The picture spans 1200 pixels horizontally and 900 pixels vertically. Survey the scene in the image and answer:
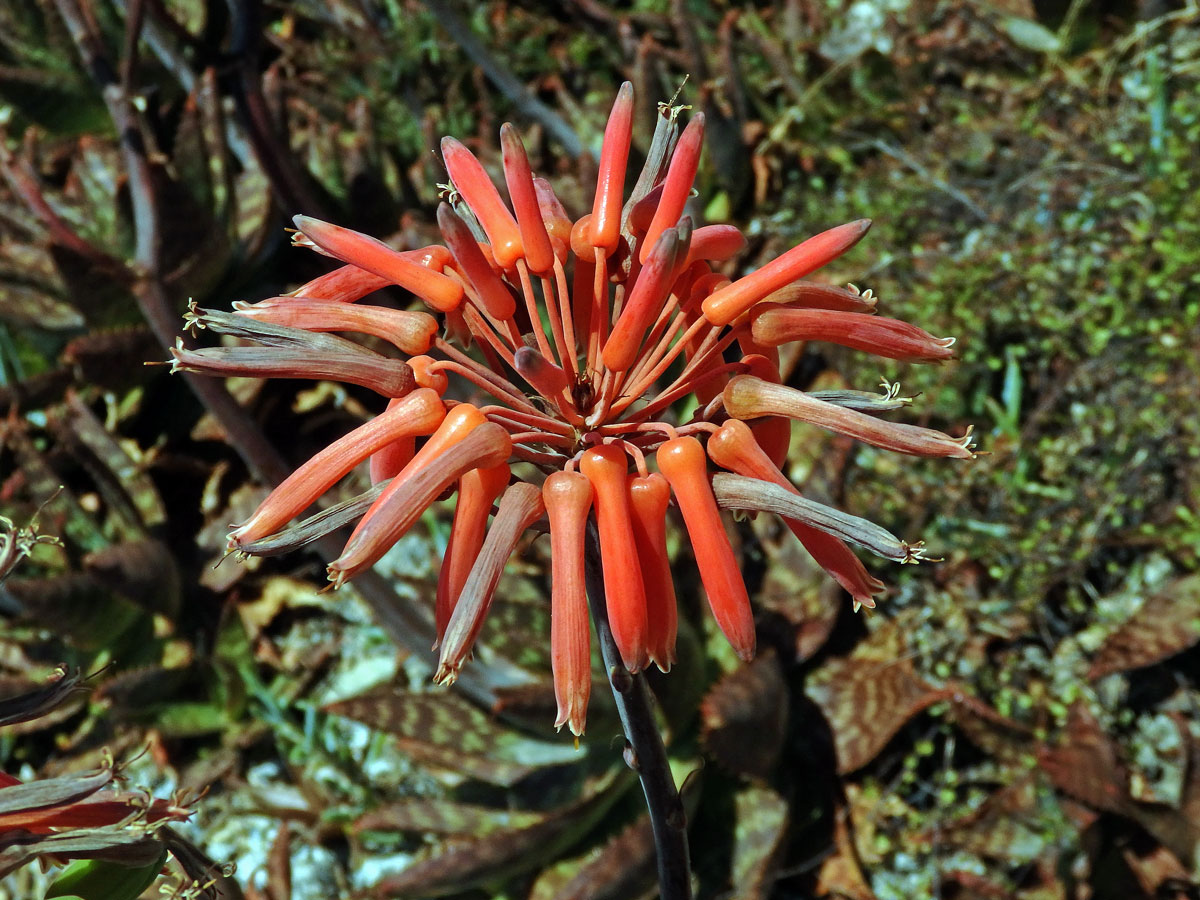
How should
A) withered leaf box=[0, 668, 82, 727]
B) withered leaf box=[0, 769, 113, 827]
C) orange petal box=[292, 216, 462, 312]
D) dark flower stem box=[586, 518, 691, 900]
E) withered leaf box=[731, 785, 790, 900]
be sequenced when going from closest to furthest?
withered leaf box=[0, 769, 113, 827]
withered leaf box=[0, 668, 82, 727]
dark flower stem box=[586, 518, 691, 900]
orange petal box=[292, 216, 462, 312]
withered leaf box=[731, 785, 790, 900]

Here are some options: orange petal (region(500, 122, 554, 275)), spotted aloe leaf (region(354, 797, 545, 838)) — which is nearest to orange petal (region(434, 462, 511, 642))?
orange petal (region(500, 122, 554, 275))

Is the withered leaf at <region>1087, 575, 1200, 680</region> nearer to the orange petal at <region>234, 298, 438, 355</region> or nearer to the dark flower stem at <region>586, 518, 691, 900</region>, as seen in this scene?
the dark flower stem at <region>586, 518, 691, 900</region>

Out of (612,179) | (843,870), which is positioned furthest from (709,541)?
(843,870)

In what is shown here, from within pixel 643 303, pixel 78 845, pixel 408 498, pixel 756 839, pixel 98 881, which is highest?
pixel 643 303

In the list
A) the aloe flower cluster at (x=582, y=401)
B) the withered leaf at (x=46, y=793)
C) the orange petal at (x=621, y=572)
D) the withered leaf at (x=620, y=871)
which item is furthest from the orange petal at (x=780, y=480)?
the withered leaf at (x=620, y=871)

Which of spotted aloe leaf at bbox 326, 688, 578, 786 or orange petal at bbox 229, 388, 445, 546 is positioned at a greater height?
orange petal at bbox 229, 388, 445, 546

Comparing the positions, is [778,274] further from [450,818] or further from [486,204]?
[450,818]

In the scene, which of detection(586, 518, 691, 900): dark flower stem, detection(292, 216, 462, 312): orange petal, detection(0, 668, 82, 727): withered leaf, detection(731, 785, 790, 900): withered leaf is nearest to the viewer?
detection(0, 668, 82, 727): withered leaf
